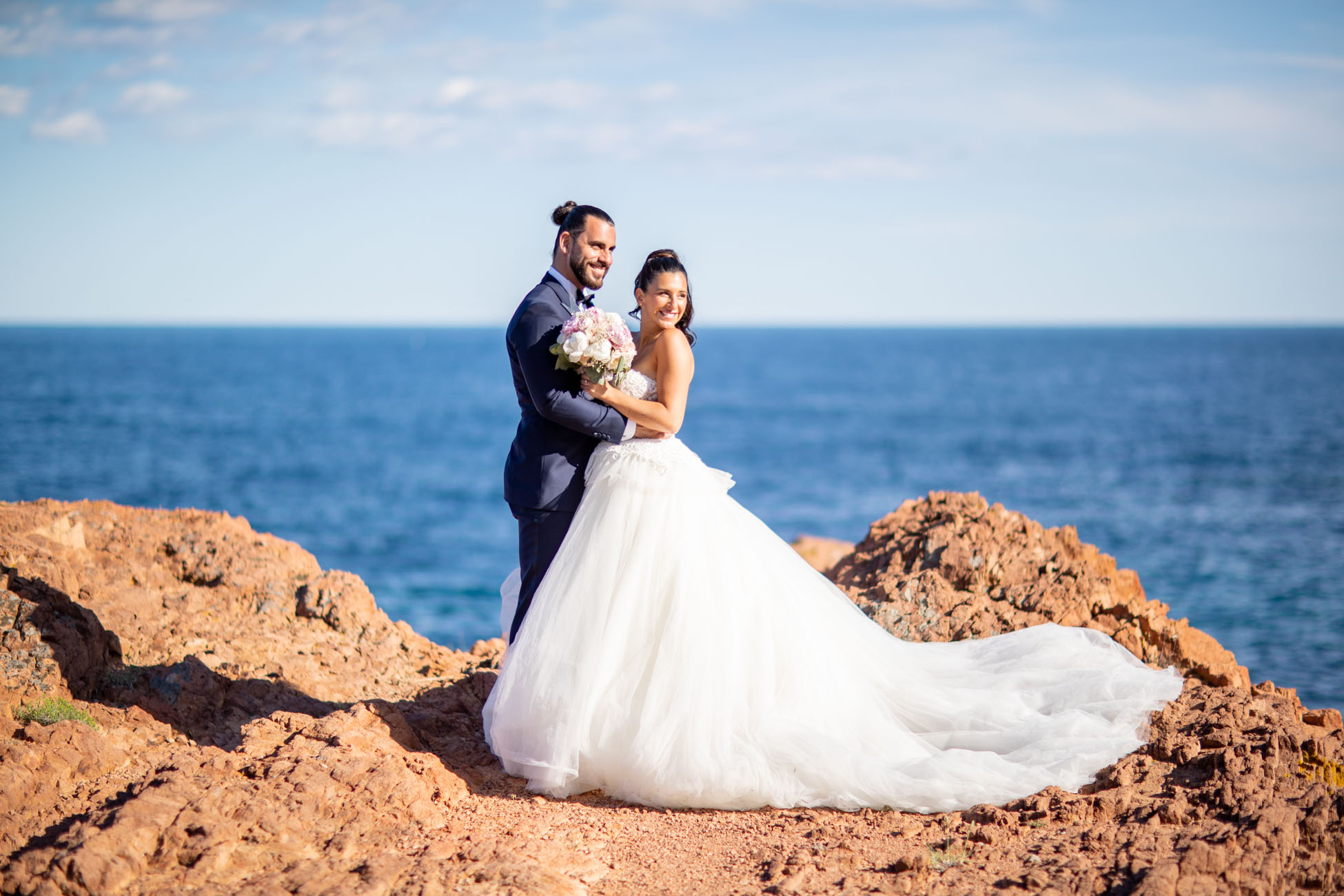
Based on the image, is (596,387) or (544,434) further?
(544,434)

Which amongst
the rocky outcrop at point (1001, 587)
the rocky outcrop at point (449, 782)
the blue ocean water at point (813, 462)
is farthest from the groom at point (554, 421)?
the blue ocean water at point (813, 462)

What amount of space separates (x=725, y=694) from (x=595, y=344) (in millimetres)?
2075

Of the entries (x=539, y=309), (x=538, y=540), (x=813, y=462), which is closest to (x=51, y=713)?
(x=538, y=540)

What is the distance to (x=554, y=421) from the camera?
5.55 metres

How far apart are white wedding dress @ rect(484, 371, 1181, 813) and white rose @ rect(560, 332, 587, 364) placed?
59 cm

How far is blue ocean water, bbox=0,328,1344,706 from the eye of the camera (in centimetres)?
2361

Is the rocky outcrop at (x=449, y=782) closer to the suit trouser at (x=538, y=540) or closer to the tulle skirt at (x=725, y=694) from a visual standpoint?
the tulle skirt at (x=725, y=694)

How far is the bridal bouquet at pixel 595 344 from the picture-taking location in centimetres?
518

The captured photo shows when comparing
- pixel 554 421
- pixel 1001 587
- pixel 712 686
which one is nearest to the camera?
pixel 712 686

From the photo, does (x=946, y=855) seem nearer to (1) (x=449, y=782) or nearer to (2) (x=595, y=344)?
(1) (x=449, y=782)

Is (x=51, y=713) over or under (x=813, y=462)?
over

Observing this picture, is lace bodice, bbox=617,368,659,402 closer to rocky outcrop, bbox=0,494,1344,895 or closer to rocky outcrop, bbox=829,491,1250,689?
rocky outcrop, bbox=0,494,1344,895

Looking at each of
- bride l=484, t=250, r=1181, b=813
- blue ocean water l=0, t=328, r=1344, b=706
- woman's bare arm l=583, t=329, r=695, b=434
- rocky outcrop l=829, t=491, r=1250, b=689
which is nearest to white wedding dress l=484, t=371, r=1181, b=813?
bride l=484, t=250, r=1181, b=813

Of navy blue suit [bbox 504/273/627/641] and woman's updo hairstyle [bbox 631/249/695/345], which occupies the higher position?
woman's updo hairstyle [bbox 631/249/695/345]
